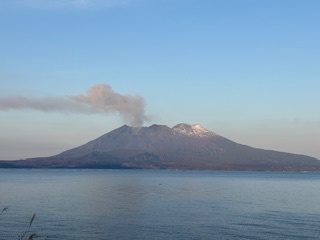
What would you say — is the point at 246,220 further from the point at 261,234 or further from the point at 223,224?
the point at 261,234

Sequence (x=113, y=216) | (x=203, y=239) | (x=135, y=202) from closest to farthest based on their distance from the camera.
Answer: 1. (x=203, y=239)
2. (x=113, y=216)
3. (x=135, y=202)

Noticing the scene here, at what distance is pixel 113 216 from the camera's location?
53.8 metres

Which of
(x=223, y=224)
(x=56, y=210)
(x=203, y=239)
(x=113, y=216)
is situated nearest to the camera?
(x=203, y=239)

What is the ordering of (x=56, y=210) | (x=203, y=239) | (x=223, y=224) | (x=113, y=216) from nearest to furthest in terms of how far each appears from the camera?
(x=203, y=239), (x=223, y=224), (x=113, y=216), (x=56, y=210)

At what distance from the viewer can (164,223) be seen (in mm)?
48219

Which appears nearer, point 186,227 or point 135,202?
point 186,227

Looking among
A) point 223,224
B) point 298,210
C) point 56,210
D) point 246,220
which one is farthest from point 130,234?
point 298,210

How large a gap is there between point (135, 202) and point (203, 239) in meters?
32.1

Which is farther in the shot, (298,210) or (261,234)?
(298,210)

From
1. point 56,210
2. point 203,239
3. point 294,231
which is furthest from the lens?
point 56,210

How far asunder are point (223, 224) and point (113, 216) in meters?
13.0

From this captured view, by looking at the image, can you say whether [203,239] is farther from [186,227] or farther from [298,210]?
[298,210]

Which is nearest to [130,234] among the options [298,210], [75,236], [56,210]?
[75,236]

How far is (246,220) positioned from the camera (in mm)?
50188
